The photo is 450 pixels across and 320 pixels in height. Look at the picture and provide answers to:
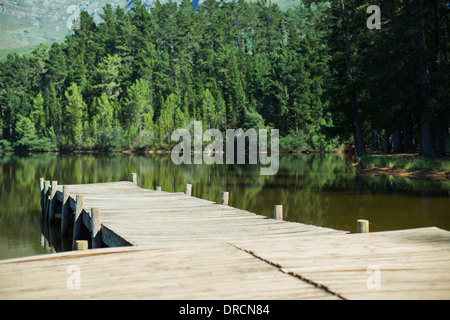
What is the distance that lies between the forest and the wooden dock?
17.8 metres

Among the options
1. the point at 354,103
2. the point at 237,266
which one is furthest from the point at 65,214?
the point at 354,103

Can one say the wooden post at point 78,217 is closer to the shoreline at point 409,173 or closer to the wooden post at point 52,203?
the wooden post at point 52,203

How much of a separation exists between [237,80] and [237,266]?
6935cm

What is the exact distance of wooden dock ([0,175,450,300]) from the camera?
454 cm

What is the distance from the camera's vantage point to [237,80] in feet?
241

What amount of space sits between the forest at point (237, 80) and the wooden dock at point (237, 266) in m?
17.8

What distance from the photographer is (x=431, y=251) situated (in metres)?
6.19

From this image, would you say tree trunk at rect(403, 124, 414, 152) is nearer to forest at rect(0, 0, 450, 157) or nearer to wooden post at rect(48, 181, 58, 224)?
forest at rect(0, 0, 450, 157)

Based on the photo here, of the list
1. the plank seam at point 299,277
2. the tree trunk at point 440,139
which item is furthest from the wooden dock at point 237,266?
the tree trunk at point 440,139

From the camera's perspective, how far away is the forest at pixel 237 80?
82.2 ft

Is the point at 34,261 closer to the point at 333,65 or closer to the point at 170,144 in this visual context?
the point at 333,65

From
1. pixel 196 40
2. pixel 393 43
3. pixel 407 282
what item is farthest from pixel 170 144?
pixel 407 282

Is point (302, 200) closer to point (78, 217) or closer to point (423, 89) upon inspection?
point (78, 217)
